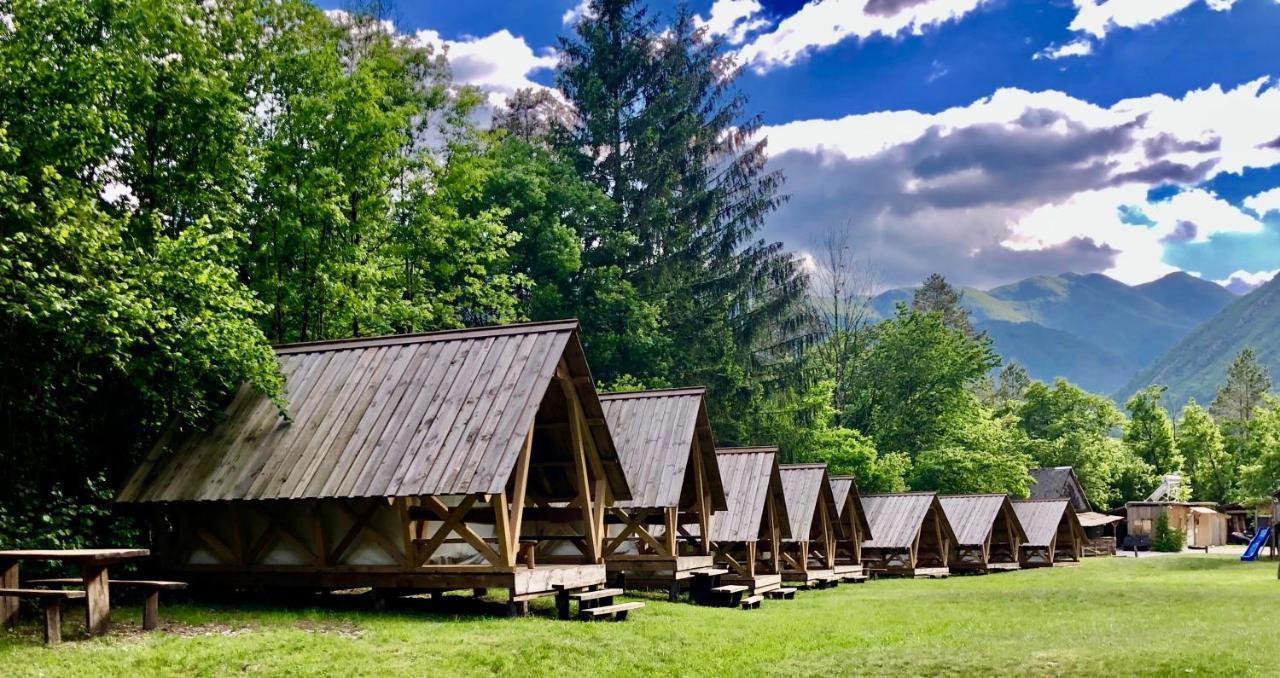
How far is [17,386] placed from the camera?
53.6 ft

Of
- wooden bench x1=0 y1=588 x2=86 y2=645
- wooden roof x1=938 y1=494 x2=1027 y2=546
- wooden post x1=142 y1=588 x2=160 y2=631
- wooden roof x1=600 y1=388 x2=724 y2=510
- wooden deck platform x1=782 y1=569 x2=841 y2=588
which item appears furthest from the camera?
wooden roof x1=938 y1=494 x2=1027 y2=546

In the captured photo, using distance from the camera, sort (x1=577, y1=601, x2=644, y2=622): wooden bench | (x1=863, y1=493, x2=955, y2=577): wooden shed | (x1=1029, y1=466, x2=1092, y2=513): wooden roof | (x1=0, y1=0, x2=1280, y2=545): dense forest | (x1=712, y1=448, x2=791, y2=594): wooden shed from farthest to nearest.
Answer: (x1=1029, y1=466, x2=1092, y2=513): wooden roof → (x1=863, y1=493, x2=955, y2=577): wooden shed → (x1=712, y1=448, x2=791, y2=594): wooden shed → (x1=0, y1=0, x2=1280, y2=545): dense forest → (x1=577, y1=601, x2=644, y2=622): wooden bench

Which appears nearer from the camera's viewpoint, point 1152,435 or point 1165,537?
point 1165,537

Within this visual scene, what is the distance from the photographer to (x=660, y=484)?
22.4m

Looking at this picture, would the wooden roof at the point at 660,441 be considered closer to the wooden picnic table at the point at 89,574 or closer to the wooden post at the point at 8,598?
the wooden picnic table at the point at 89,574

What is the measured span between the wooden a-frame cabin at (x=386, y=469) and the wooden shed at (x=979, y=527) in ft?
89.0

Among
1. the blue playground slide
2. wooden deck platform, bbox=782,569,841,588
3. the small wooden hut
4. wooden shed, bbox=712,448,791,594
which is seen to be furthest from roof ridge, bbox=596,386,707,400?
the blue playground slide

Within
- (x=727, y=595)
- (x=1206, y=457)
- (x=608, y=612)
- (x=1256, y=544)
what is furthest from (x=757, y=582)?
(x=1206, y=457)

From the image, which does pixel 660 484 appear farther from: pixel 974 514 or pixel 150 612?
pixel 974 514

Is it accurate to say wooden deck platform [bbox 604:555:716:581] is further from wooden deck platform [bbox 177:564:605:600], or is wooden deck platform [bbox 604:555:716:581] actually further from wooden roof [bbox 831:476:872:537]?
wooden roof [bbox 831:476:872:537]

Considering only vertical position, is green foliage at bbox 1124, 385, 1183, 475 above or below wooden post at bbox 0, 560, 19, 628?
above

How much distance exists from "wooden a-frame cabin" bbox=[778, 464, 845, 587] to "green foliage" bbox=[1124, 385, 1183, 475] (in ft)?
195

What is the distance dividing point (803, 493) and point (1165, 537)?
43.2 metres

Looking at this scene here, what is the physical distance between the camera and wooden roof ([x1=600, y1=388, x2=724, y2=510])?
22.3 metres
